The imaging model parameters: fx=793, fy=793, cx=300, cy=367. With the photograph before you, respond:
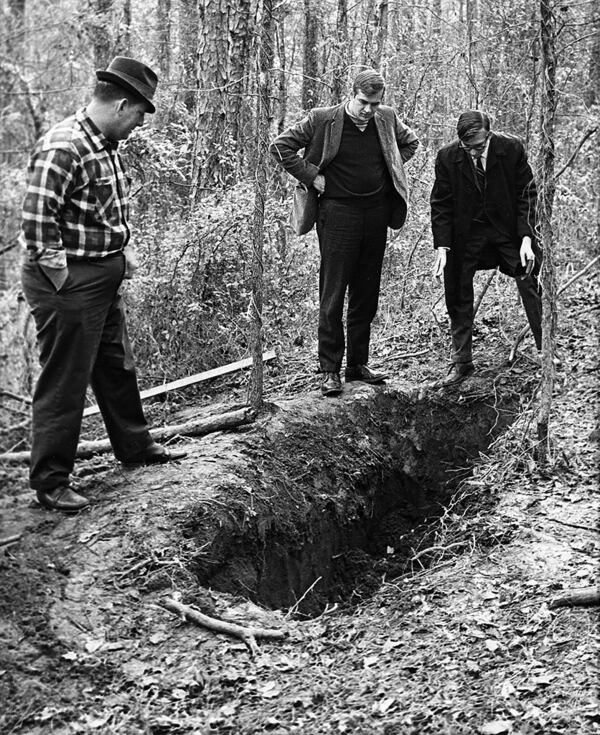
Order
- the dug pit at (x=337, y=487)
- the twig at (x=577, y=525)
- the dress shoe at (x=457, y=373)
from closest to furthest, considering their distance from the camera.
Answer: the twig at (x=577, y=525), the dug pit at (x=337, y=487), the dress shoe at (x=457, y=373)

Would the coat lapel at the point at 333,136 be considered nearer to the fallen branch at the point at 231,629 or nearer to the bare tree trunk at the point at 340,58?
the bare tree trunk at the point at 340,58

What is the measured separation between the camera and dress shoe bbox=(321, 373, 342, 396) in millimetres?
7082

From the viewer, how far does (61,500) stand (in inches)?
200

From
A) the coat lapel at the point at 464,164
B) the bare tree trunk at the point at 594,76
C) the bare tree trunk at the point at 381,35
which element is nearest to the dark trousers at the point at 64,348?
the coat lapel at the point at 464,164

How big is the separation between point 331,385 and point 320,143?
2106 millimetres

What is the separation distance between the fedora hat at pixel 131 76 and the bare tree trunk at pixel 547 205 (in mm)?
2729

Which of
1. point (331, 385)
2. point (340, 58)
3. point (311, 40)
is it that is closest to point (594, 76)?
point (340, 58)

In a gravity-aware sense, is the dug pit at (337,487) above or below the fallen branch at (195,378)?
below

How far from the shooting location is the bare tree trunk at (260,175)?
19.6 ft

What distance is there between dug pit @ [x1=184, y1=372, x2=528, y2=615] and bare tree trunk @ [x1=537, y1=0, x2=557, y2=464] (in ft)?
4.03

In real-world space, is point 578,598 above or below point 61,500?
below

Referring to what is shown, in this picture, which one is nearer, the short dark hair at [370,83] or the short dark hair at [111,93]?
the short dark hair at [111,93]

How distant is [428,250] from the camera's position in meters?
10.8

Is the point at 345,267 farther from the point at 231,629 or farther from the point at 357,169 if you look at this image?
the point at 231,629
